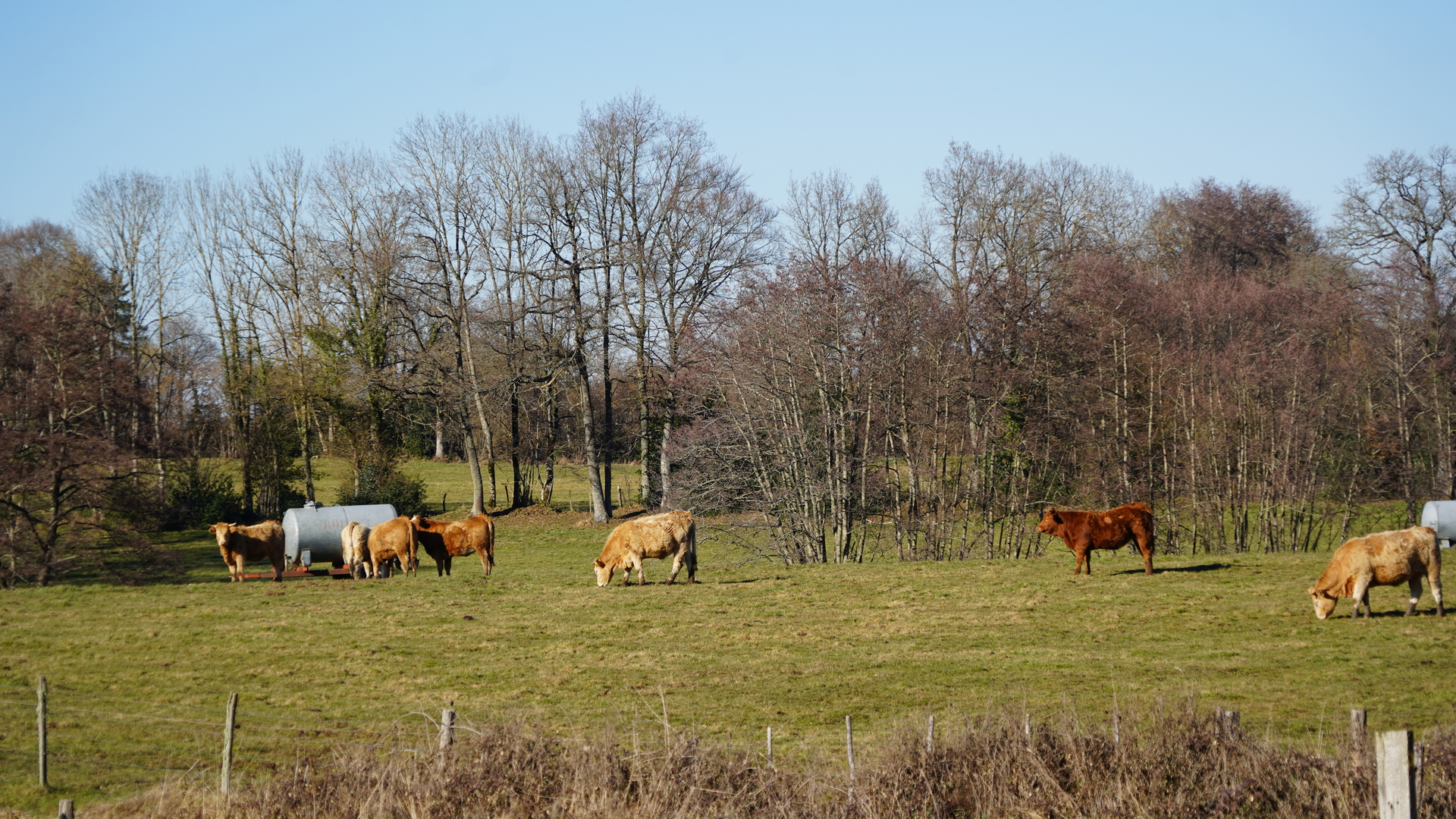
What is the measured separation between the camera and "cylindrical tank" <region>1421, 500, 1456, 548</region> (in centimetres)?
2572

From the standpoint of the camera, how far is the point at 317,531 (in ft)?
91.6

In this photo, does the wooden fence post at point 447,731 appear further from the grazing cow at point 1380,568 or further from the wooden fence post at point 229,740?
the grazing cow at point 1380,568

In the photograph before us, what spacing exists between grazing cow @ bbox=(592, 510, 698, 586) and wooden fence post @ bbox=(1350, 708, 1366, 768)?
48.0 feet

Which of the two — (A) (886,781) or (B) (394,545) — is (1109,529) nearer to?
(A) (886,781)

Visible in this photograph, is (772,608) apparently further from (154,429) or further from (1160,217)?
(1160,217)

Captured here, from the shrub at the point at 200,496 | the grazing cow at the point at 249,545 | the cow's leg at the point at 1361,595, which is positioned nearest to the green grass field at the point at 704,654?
the cow's leg at the point at 1361,595

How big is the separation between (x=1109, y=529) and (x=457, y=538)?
14579 mm

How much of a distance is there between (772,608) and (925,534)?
31.7ft

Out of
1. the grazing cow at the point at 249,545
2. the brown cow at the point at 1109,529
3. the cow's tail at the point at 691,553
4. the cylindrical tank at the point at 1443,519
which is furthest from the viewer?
the cylindrical tank at the point at 1443,519

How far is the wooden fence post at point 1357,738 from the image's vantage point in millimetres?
7742

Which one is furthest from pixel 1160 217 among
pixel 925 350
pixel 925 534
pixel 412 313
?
pixel 412 313

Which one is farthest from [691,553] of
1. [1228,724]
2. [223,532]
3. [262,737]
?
[1228,724]

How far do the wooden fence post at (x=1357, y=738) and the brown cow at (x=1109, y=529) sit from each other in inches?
516

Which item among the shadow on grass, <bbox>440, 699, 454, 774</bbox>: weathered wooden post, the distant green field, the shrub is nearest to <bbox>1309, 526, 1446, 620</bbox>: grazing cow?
the shadow on grass
